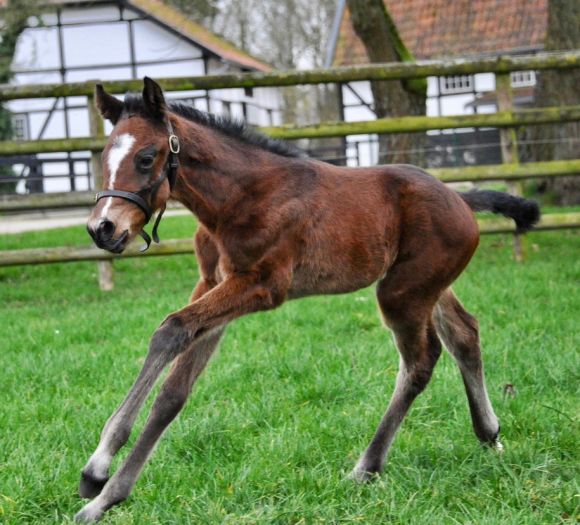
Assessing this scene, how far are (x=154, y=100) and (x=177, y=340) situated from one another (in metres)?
0.93

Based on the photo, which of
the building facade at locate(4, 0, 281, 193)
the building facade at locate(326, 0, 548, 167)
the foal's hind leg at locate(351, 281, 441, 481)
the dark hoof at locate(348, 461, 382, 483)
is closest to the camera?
the dark hoof at locate(348, 461, 382, 483)

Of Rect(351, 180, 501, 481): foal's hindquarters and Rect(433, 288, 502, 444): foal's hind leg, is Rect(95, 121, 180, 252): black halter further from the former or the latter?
Rect(433, 288, 502, 444): foal's hind leg

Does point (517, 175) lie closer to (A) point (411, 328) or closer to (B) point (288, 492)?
(A) point (411, 328)

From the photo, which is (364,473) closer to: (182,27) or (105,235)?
(105,235)

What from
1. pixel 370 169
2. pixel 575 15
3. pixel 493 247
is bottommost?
pixel 493 247

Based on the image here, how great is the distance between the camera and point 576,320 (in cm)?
648

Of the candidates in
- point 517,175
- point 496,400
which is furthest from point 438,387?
point 517,175

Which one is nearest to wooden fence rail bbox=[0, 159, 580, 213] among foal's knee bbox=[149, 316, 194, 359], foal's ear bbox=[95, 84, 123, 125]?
foal's ear bbox=[95, 84, 123, 125]

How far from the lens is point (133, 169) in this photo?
140 inches

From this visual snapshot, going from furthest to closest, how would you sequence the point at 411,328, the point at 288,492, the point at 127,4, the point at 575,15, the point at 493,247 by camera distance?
the point at 127,4, the point at 575,15, the point at 493,247, the point at 411,328, the point at 288,492

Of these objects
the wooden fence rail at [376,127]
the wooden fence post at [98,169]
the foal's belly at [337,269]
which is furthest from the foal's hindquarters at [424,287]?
the wooden fence post at [98,169]

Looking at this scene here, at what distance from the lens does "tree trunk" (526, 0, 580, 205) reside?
41.7ft

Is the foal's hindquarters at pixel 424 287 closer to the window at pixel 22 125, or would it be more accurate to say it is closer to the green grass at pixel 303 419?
the green grass at pixel 303 419

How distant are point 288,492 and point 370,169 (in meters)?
1.54
